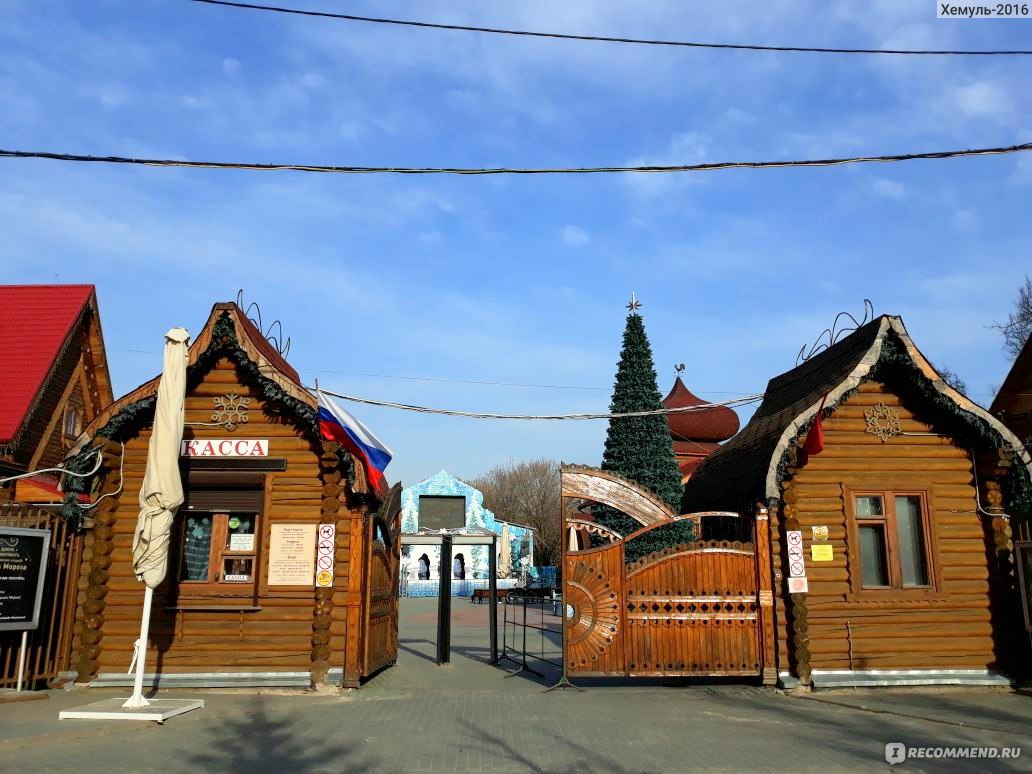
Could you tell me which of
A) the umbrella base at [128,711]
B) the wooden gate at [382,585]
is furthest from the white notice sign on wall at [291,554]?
the umbrella base at [128,711]

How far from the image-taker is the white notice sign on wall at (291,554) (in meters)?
11.7

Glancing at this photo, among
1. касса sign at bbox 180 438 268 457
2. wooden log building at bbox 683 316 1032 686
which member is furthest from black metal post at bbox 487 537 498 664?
касса sign at bbox 180 438 268 457

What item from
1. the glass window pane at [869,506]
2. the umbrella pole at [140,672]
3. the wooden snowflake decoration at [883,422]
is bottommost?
the umbrella pole at [140,672]

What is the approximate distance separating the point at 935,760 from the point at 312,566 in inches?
324

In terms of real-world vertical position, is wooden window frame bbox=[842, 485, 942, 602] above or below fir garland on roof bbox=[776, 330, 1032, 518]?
below

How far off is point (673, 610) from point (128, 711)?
7417mm

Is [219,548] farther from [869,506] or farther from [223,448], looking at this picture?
[869,506]

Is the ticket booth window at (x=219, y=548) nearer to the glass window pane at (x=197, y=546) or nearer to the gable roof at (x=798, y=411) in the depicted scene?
the glass window pane at (x=197, y=546)

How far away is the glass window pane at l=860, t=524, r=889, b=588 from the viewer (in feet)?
40.3

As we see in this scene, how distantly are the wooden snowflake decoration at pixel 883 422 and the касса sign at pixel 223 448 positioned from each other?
946 centimetres

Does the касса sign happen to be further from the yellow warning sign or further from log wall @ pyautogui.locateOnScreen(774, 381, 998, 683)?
the yellow warning sign
